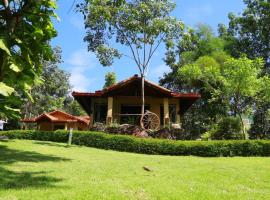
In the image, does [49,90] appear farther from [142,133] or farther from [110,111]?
[142,133]

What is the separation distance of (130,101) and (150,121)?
4125mm

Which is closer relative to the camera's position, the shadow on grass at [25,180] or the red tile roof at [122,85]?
the shadow on grass at [25,180]

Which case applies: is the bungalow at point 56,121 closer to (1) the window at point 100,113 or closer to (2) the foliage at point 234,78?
(1) the window at point 100,113

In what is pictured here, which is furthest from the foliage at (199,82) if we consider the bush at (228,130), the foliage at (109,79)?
the bush at (228,130)

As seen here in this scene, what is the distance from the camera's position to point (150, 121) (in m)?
26.1

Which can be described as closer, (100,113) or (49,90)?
(100,113)

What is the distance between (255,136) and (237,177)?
27376 millimetres

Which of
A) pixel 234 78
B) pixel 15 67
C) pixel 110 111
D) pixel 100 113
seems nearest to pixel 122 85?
pixel 110 111

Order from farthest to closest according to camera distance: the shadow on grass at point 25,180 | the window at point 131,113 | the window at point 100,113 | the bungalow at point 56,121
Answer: the bungalow at point 56,121, the window at point 100,113, the window at point 131,113, the shadow on grass at point 25,180

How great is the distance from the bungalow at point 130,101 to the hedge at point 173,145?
15.6ft

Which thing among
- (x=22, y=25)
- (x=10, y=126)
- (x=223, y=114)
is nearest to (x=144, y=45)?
(x=223, y=114)

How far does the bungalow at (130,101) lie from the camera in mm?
27469

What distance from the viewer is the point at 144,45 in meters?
31.5

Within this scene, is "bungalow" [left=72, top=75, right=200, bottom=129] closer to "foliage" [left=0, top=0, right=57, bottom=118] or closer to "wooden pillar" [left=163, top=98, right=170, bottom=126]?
"wooden pillar" [left=163, top=98, right=170, bottom=126]
